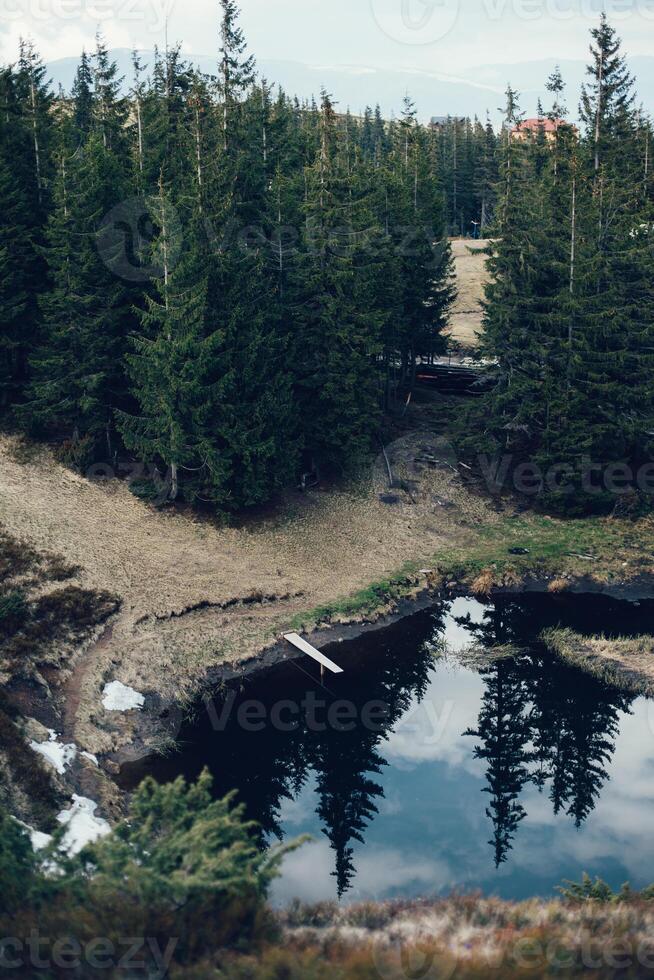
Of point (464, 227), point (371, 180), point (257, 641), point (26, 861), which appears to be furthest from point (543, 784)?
point (464, 227)

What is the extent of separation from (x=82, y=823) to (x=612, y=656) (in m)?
17.7

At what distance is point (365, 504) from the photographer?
39.3m

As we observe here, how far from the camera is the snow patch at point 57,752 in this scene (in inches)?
874

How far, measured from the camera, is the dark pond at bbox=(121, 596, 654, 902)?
2058cm

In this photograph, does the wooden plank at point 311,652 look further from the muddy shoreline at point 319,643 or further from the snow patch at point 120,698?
the snow patch at point 120,698

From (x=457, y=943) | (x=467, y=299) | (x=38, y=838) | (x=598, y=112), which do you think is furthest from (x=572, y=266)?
(x=467, y=299)

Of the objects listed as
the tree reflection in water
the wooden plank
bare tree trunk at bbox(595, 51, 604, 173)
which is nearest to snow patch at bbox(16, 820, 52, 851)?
the tree reflection in water

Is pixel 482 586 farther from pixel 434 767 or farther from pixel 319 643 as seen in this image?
pixel 434 767

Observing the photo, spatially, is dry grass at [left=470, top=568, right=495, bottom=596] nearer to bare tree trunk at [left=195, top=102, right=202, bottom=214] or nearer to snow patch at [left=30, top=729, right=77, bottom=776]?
snow patch at [left=30, top=729, right=77, bottom=776]

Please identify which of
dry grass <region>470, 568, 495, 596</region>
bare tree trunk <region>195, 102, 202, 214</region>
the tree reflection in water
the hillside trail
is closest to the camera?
the tree reflection in water

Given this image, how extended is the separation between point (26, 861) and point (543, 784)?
45.3 feet

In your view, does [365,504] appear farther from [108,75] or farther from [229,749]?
[108,75]

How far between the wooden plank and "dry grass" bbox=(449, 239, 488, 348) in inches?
1372

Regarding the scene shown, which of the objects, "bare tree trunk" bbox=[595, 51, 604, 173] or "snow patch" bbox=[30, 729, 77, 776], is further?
"bare tree trunk" bbox=[595, 51, 604, 173]
